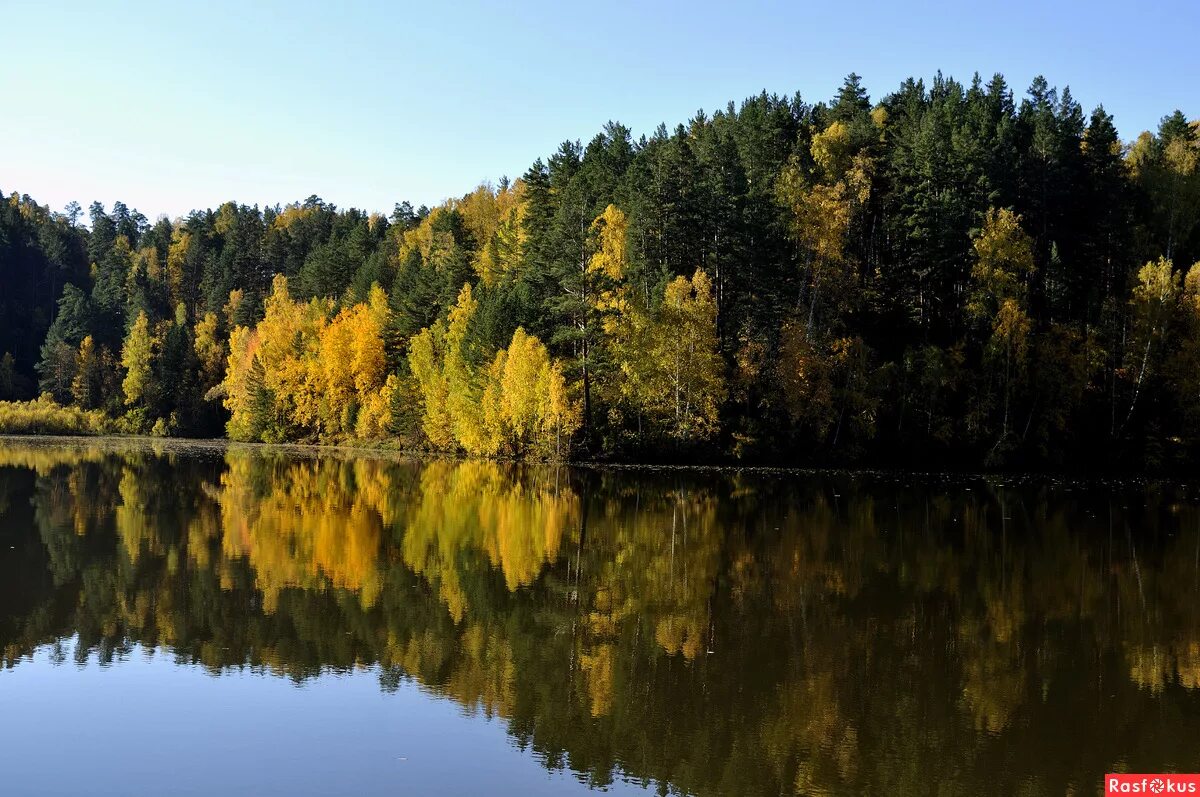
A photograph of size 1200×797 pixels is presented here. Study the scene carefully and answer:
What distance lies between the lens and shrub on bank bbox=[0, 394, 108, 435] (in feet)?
307

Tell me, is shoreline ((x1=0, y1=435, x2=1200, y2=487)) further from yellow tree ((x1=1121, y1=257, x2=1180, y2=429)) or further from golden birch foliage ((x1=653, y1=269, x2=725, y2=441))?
yellow tree ((x1=1121, y1=257, x2=1180, y2=429))

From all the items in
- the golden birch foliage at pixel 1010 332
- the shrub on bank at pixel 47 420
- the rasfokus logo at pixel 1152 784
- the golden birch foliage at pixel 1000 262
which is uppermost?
the golden birch foliage at pixel 1000 262

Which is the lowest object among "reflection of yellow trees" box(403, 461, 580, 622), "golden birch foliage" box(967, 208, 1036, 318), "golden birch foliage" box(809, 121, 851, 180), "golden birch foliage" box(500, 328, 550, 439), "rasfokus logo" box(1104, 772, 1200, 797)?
"rasfokus logo" box(1104, 772, 1200, 797)

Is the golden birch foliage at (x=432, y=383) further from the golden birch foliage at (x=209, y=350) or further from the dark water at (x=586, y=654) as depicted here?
the dark water at (x=586, y=654)

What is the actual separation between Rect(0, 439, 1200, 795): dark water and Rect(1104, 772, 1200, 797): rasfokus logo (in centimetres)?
23

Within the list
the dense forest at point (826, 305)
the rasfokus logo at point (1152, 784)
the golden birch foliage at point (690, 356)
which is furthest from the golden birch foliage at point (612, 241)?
the rasfokus logo at point (1152, 784)

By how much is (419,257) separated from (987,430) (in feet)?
161

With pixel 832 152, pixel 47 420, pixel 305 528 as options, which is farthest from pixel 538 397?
pixel 47 420

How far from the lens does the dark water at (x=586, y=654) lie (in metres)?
12.2

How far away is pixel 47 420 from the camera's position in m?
94.9

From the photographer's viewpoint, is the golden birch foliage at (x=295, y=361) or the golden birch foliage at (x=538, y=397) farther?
the golden birch foliage at (x=295, y=361)

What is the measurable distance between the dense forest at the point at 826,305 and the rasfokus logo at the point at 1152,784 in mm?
47568

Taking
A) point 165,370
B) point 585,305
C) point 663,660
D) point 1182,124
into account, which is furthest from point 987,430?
point 165,370

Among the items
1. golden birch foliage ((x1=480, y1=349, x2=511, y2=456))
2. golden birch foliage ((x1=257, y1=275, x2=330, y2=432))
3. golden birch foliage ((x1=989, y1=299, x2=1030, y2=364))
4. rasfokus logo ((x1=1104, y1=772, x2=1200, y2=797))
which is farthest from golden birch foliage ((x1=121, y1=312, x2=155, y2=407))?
rasfokus logo ((x1=1104, y1=772, x2=1200, y2=797))
